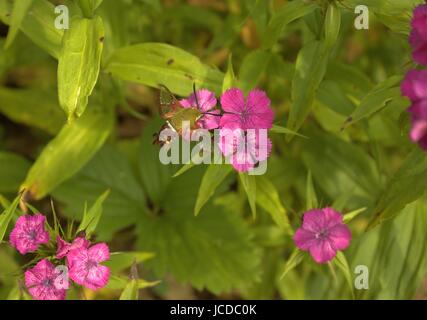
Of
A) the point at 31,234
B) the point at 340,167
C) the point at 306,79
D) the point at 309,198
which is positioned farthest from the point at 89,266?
the point at 340,167

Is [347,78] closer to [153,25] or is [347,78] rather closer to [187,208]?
[187,208]

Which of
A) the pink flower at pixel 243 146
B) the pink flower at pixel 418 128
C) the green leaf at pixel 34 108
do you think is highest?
the green leaf at pixel 34 108

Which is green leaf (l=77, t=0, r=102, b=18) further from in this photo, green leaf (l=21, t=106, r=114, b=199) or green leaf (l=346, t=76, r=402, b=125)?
green leaf (l=346, t=76, r=402, b=125)

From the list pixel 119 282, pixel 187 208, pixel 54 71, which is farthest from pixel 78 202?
pixel 54 71

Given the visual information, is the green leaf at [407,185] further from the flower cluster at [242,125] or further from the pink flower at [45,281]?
the pink flower at [45,281]

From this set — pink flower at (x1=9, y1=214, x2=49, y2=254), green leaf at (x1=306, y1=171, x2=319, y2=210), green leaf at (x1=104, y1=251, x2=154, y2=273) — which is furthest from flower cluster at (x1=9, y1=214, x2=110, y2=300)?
green leaf at (x1=306, y1=171, x2=319, y2=210)

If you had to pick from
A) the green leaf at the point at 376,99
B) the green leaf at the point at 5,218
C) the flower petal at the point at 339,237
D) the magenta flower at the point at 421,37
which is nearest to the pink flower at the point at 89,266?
the green leaf at the point at 5,218
